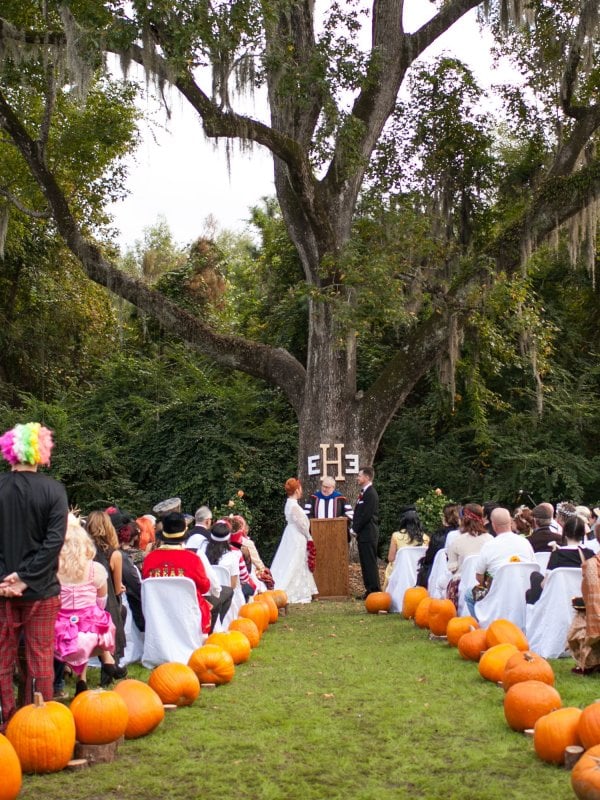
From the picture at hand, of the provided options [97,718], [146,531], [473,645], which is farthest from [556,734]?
[146,531]

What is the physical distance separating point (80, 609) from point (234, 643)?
6.06 ft

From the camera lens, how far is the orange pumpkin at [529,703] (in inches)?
211

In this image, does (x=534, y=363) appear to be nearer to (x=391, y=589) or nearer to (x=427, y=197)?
→ (x=427, y=197)

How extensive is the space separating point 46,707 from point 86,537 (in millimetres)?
1743

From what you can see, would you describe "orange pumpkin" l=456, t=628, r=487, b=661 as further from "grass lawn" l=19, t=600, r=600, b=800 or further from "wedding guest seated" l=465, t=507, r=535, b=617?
Answer: "wedding guest seated" l=465, t=507, r=535, b=617

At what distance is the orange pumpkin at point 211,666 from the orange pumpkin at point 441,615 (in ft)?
8.62

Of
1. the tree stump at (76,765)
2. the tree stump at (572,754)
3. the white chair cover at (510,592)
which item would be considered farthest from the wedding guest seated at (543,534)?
the tree stump at (76,765)

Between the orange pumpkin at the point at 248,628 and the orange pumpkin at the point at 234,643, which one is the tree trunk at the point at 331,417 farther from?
the orange pumpkin at the point at 234,643

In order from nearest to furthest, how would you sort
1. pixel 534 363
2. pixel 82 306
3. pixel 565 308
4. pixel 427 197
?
pixel 534 363 < pixel 427 197 < pixel 565 308 < pixel 82 306

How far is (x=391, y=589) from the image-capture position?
11.7m

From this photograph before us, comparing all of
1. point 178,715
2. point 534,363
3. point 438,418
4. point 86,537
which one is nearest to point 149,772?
point 178,715

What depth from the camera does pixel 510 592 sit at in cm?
845

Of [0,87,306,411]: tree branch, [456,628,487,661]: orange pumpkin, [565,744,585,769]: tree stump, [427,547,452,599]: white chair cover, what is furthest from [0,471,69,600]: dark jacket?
[0,87,306,411]: tree branch

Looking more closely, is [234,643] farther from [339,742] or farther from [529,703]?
[529,703]
